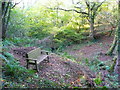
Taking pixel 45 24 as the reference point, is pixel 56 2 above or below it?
above

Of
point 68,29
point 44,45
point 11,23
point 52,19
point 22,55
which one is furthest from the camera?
point 68,29

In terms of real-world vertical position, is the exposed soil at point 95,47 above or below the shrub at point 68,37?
below

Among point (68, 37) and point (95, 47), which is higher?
point (68, 37)

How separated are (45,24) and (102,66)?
661 cm

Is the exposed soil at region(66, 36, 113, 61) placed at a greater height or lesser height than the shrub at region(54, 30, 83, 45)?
lesser

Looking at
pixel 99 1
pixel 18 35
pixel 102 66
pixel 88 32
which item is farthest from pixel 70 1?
pixel 102 66

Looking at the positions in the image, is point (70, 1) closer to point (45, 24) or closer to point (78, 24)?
point (78, 24)

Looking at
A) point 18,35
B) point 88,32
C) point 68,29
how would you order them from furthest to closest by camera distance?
point 88,32, point 68,29, point 18,35

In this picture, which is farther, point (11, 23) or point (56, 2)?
point (56, 2)

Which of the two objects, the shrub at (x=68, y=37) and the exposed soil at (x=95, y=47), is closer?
the exposed soil at (x=95, y=47)

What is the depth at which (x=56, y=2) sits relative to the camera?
51.8ft

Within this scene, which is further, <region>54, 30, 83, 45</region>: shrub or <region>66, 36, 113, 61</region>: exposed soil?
<region>54, 30, 83, 45</region>: shrub

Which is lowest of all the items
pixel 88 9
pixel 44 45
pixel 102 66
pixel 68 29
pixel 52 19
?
pixel 102 66

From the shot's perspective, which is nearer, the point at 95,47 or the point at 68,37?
the point at 95,47
